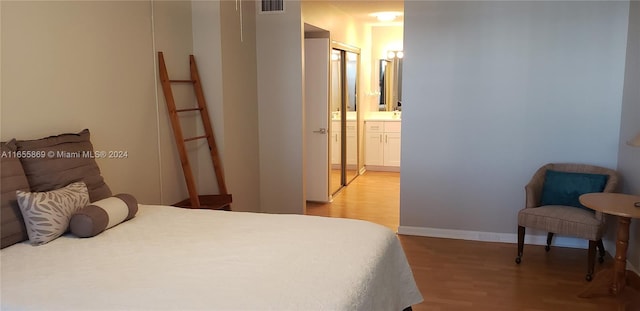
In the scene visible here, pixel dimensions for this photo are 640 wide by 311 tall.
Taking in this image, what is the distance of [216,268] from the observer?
6.31 ft

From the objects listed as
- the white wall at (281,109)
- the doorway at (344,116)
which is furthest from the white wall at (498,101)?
the doorway at (344,116)

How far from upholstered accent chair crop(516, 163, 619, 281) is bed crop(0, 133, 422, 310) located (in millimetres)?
1595

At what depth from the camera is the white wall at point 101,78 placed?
2545 millimetres

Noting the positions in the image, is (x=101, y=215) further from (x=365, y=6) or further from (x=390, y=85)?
(x=390, y=85)

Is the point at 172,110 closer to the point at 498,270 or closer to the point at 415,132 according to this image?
the point at 415,132

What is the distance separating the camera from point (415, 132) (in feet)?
14.4

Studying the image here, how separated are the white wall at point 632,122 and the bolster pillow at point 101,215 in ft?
11.2

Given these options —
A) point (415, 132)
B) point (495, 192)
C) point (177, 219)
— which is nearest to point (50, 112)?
point (177, 219)

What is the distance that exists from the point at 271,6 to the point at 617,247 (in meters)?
3.46

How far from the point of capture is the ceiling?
5.60 metres

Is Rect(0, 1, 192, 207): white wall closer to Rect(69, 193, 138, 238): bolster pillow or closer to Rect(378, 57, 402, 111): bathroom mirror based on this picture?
Rect(69, 193, 138, 238): bolster pillow

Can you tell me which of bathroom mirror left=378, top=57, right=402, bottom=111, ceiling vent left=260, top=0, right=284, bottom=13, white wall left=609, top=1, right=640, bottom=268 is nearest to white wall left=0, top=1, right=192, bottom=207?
ceiling vent left=260, top=0, right=284, bottom=13

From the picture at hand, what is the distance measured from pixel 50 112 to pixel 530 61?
3538mm

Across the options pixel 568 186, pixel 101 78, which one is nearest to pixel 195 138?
pixel 101 78
